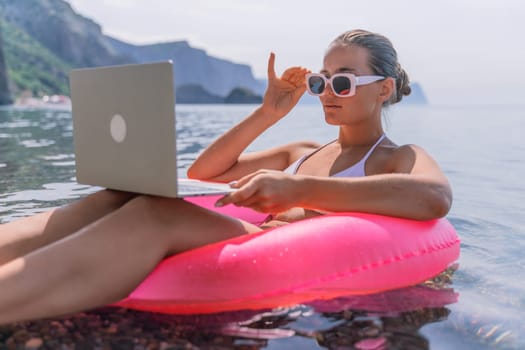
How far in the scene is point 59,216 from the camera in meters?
2.12

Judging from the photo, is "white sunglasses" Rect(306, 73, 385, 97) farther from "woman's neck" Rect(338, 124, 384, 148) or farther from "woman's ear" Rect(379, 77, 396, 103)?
"woman's neck" Rect(338, 124, 384, 148)

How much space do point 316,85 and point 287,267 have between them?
0.89m

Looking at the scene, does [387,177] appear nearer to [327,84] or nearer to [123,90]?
[327,84]

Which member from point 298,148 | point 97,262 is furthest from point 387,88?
point 97,262

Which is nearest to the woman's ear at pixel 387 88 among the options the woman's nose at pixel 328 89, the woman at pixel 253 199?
the woman at pixel 253 199

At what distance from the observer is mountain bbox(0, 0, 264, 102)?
63531mm

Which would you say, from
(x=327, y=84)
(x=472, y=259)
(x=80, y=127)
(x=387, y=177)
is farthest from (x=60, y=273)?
(x=472, y=259)

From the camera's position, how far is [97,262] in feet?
5.85

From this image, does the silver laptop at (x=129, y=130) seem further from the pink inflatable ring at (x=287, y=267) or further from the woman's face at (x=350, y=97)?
the woman's face at (x=350, y=97)

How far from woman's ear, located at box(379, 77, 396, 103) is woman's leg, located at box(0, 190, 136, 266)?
117 cm

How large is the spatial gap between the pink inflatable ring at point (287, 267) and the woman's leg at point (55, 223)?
318mm

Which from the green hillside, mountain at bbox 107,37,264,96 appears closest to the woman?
the green hillside

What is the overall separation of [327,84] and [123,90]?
0.97m

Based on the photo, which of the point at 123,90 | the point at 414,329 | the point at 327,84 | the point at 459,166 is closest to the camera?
the point at 123,90
